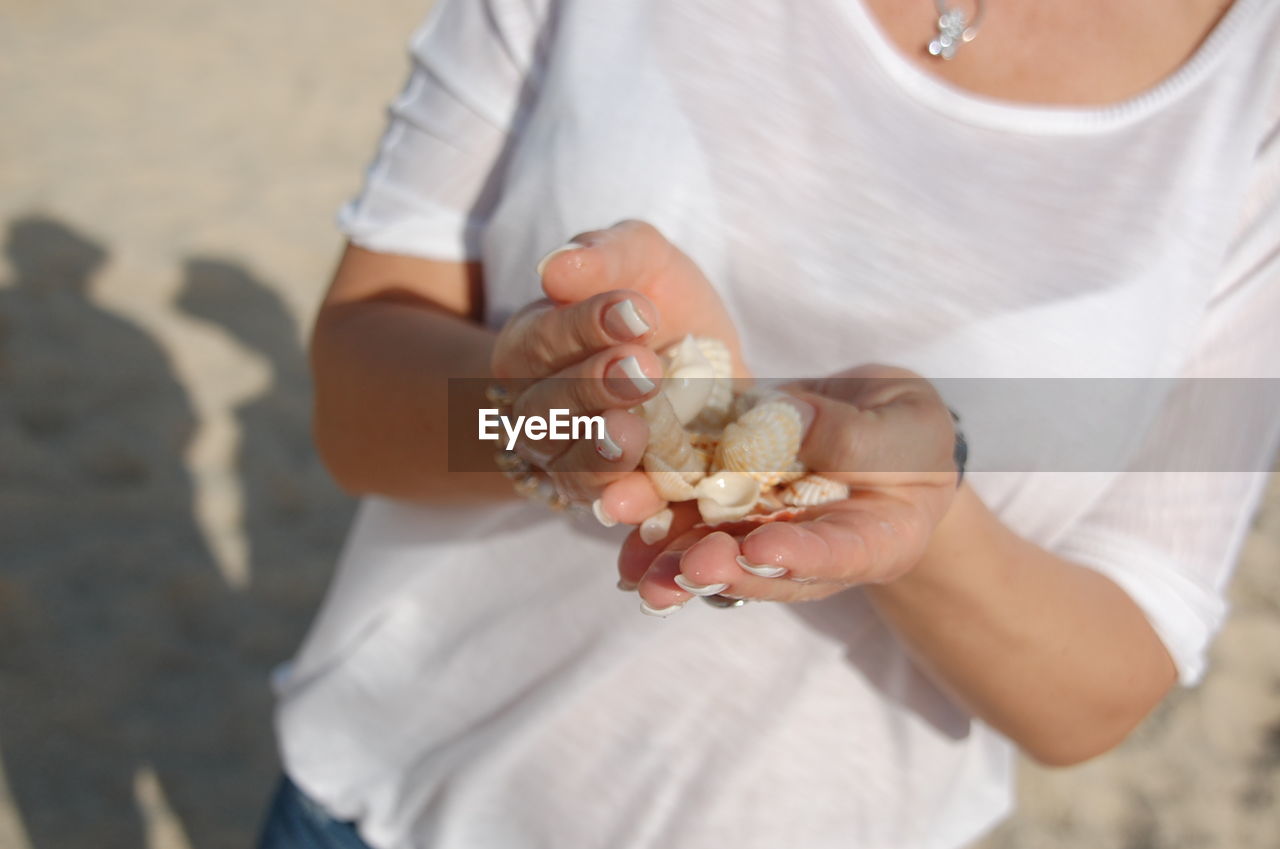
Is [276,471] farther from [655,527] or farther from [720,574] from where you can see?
[720,574]

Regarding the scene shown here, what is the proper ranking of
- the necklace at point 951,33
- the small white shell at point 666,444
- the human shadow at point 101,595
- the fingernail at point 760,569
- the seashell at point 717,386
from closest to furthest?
the fingernail at point 760,569
the small white shell at point 666,444
the seashell at point 717,386
the necklace at point 951,33
the human shadow at point 101,595

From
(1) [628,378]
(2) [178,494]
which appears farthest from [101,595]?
(1) [628,378]

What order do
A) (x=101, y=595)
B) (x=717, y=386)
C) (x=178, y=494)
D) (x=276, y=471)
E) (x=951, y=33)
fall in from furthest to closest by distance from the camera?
(x=276, y=471) < (x=178, y=494) < (x=101, y=595) < (x=951, y=33) < (x=717, y=386)

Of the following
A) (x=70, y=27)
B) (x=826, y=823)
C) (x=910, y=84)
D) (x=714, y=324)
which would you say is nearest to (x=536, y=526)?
(x=714, y=324)

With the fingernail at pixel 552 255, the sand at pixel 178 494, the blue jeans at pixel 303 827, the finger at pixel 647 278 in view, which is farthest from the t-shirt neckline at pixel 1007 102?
the sand at pixel 178 494

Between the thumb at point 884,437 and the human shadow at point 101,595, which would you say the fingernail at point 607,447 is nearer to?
the thumb at point 884,437
